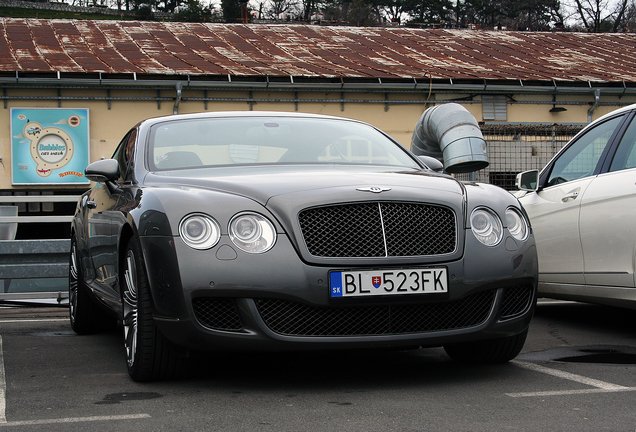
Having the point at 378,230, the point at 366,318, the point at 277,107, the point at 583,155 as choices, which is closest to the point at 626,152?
the point at 583,155

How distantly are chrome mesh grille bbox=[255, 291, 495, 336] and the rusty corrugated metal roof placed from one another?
15511 mm

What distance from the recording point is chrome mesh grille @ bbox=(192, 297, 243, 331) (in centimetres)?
380

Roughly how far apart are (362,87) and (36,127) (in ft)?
25.1

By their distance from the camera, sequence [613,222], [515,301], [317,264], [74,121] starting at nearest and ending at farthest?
1. [317,264]
2. [515,301]
3. [613,222]
4. [74,121]

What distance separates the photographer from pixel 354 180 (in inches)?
164

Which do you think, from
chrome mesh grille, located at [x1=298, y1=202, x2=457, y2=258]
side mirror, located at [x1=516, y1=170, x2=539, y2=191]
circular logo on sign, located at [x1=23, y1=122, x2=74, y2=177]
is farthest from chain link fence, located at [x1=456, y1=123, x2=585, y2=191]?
chrome mesh grille, located at [x1=298, y1=202, x2=457, y2=258]

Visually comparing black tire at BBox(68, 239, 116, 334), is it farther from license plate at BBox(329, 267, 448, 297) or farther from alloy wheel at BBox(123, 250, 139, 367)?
license plate at BBox(329, 267, 448, 297)

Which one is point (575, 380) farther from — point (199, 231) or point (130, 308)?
point (130, 308)

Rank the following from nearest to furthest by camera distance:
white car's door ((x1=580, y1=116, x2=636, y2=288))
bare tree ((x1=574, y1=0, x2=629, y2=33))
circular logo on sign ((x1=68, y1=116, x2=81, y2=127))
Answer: white car's door ((x1=580, y1=116, x2=636, y2=288)) → circular logo on sign ((x1=68, y1=116, x2=81, y2=127)) → bare tree ((x1=574, y1=0, x2=629, y2=33))

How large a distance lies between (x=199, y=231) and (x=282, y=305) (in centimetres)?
53

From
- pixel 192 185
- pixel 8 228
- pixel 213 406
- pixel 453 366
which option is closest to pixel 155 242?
pixel 192 185

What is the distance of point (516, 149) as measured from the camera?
1515 cm

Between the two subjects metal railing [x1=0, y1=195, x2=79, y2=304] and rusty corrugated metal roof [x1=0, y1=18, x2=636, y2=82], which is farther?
rusty corrugated metal roof [x1=0, y1=18, x2=636, y2=82]

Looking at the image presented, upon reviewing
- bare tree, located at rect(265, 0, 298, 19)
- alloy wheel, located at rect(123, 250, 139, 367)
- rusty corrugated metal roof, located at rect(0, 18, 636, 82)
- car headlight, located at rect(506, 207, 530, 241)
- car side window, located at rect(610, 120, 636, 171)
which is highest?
bare tree, located at rect(265, 0, 298, 19)
